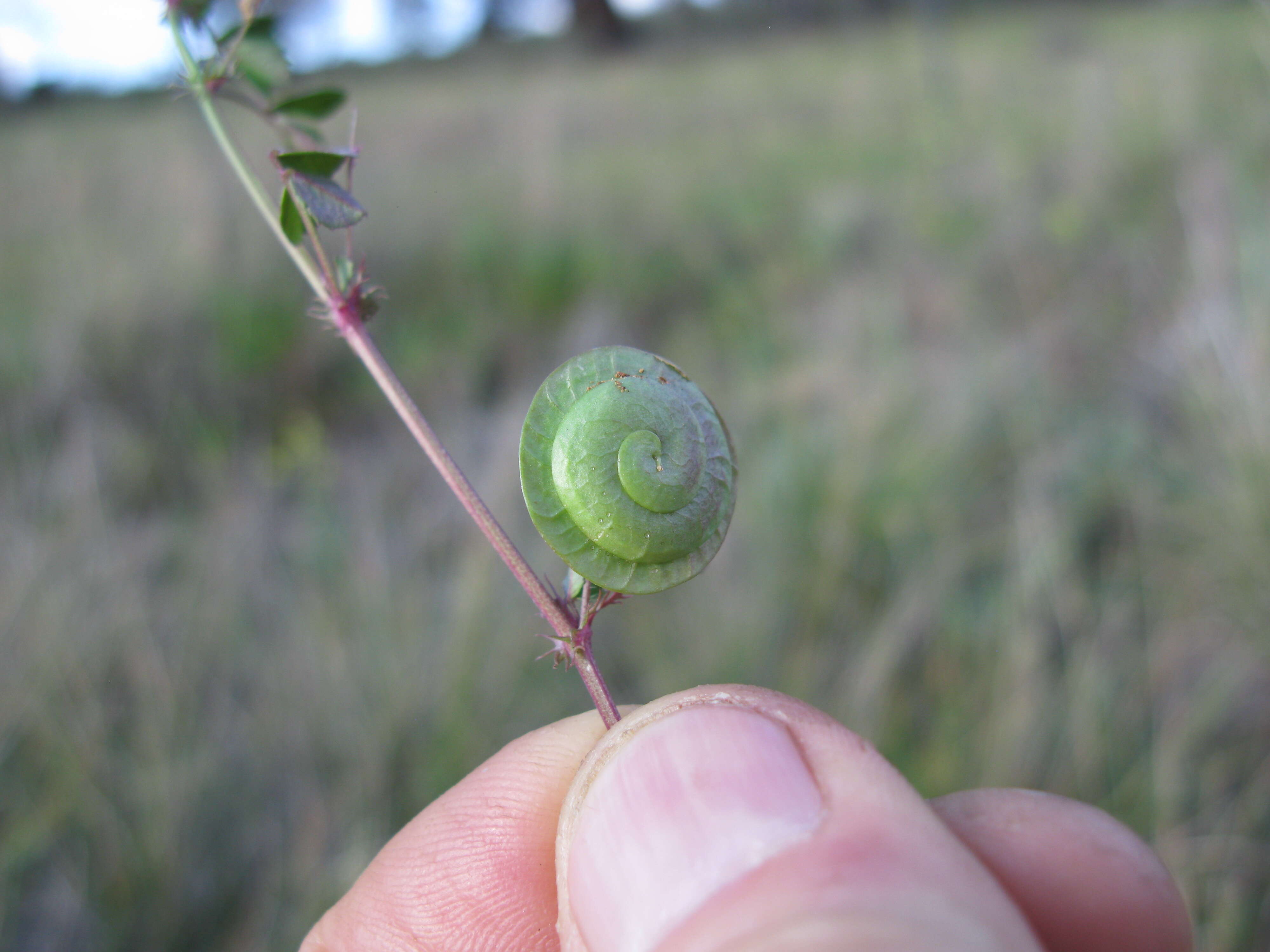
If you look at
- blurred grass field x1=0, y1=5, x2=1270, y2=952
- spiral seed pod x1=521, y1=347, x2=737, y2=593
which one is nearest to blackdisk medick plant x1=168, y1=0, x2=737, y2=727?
spiral seed pod x1=521, y1=347, x2=737, y2=593

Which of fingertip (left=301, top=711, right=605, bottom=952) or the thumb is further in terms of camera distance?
fingertip (left=301, top=711, right=605, bottom=952)

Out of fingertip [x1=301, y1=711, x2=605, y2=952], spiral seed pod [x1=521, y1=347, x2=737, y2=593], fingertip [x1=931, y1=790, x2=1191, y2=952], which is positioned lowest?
fingertip [x1=931, y1=790, x2=1191, y2=952]

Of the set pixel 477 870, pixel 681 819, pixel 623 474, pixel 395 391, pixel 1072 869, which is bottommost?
pixel 1072 869

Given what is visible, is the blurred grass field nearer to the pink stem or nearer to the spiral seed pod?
the pink stem

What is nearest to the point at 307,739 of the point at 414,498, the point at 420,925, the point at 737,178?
the point at 420,925

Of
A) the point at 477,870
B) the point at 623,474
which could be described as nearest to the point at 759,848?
the point at 623,474

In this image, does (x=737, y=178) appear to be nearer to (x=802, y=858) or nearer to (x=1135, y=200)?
(x=1135, y=200)

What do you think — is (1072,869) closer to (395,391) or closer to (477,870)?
(477,870)
